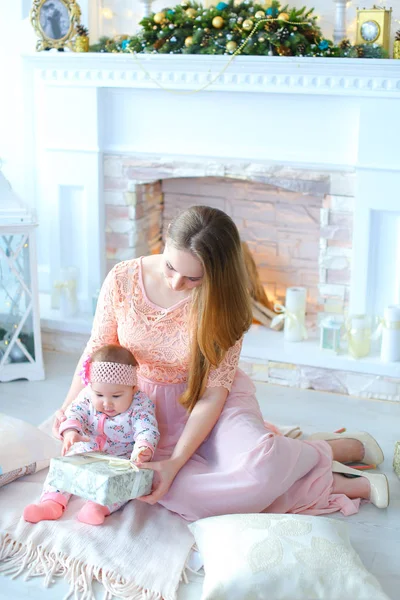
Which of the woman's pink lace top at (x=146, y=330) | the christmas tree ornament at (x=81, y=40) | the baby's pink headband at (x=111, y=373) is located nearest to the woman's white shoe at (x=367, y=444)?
the woman's pink lace top at (x=146, y=330)

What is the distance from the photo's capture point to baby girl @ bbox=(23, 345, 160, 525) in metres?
2.22

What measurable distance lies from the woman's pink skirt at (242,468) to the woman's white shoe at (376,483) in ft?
0.19

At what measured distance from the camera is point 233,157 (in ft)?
11.1

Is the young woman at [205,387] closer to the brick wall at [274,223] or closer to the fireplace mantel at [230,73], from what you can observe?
the fireplace mantel at [230,73]

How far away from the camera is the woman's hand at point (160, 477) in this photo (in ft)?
7.11

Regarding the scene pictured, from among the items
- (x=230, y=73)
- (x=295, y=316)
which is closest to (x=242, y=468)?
(x=295, y=316)

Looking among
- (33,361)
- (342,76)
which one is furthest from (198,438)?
(342,76)

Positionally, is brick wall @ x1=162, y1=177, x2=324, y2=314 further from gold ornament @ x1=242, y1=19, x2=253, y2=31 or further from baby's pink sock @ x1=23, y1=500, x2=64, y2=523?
baby's pink sock @ x1=23, y1=500, x2=64, y2=523

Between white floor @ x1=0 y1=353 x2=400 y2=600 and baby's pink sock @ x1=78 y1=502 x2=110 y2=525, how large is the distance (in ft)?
2.23

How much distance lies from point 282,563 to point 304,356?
149 cm

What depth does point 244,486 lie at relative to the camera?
7.20 ft

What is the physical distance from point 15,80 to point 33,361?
49.8 inches

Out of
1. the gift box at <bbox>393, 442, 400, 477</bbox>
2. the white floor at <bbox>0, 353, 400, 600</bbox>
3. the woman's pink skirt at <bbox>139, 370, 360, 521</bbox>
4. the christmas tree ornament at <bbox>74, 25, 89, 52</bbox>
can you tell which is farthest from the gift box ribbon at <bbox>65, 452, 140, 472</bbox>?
A: the christmas tree ornament at <bbox>74, 25, 89, 52</bbox>

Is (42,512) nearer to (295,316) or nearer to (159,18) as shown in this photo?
(295,316)
